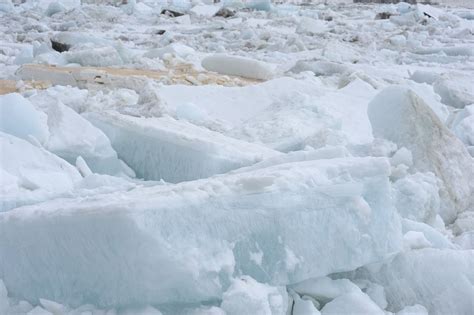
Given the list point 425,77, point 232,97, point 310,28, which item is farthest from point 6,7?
point 232,97

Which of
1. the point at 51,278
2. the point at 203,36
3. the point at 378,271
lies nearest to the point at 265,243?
the point at 378,271

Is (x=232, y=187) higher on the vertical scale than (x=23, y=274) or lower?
higher

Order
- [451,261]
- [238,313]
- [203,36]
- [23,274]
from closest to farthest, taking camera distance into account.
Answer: [238,313], [23,274], [451,261], [203,36]

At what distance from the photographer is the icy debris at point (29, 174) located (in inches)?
54.1

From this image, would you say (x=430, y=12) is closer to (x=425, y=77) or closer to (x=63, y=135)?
(x=425, y=77)

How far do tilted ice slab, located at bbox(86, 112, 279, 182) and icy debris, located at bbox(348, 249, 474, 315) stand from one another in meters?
0.54

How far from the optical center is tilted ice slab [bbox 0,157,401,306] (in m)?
1.03

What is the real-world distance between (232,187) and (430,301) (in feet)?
1.36

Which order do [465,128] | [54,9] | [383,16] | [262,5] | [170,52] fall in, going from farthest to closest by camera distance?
[262,5]
[383,16]
[54,9]
[170,52]
[465,128]

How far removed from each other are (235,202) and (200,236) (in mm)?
89

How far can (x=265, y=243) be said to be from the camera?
1111mm

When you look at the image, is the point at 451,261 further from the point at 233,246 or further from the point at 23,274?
the point at 23,274

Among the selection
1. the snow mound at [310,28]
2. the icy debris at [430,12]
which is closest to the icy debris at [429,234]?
the snow mound at [310,28]

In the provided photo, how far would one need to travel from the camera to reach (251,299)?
1.00 metres
